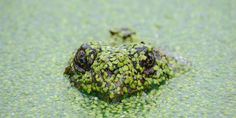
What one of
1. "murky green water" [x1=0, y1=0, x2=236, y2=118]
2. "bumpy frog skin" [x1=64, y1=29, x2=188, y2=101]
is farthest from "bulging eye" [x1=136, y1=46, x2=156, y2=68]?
"murky green water" [x1=0, y1=0, x2=236, y2=118]

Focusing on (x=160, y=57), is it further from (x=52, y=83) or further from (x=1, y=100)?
(x=1, y=100)

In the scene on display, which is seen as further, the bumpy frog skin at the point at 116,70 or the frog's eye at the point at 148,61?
the frog's eye at the point at 148,61

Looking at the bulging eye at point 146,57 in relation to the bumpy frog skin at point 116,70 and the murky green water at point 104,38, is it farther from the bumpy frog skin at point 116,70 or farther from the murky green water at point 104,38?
the murky green water at point 104,38

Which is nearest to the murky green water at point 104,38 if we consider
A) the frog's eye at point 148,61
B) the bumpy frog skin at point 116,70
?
the bumpy frog skin at point 116,70

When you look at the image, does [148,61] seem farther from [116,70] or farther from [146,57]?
[116,70]

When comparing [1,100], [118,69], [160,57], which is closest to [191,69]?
[160,57]

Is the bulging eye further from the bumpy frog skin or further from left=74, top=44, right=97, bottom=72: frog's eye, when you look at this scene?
left=74, top=44, right=97, bottom=72: frog's eye
